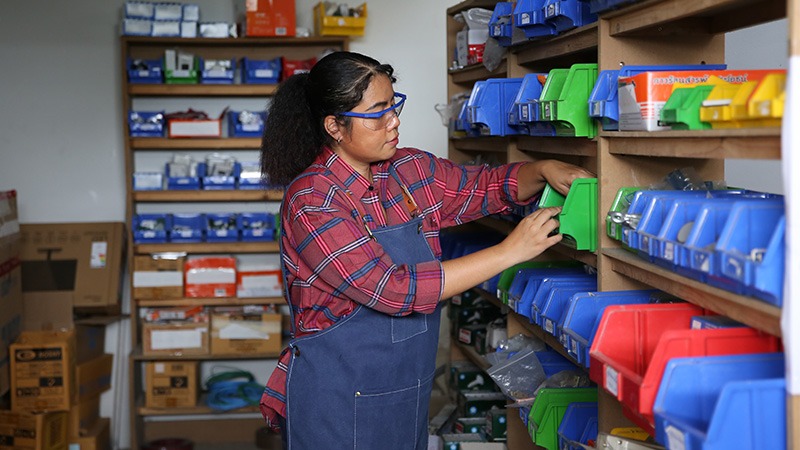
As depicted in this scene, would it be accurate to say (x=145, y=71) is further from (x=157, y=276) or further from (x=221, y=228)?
(x=157, y=276)

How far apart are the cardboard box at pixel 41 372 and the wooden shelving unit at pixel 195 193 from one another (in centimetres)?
→ 51

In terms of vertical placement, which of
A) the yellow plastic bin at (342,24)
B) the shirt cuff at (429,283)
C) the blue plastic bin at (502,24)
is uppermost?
the yellow plastic bin at (342,24)

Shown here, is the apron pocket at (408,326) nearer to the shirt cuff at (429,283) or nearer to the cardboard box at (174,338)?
the shirt cuff at (429,283)

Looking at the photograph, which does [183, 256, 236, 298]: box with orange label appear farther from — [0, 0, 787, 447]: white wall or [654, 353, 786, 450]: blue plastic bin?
[654, 353, 786, 450]: blue plastic bin

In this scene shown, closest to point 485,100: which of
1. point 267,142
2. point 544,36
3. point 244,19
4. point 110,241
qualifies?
point 544,36

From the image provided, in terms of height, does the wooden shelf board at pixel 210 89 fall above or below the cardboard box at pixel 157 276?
above

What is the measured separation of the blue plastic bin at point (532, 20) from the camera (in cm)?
279

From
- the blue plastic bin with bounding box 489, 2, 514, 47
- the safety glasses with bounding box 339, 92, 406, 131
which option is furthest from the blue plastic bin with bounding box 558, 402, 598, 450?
the blue plastic bin with bounding box 489, 2, 514, 47

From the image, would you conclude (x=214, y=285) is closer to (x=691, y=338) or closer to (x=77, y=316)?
(x=77, y=316)

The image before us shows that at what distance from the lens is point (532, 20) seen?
9.23ft

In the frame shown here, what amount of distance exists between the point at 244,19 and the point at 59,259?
1840mm

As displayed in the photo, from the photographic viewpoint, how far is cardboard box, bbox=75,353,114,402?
18.2ft

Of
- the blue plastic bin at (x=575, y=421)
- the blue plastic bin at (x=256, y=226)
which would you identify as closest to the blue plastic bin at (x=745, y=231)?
the blue plastic bin at (x=575, y=421)

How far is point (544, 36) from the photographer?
2.93 meters
